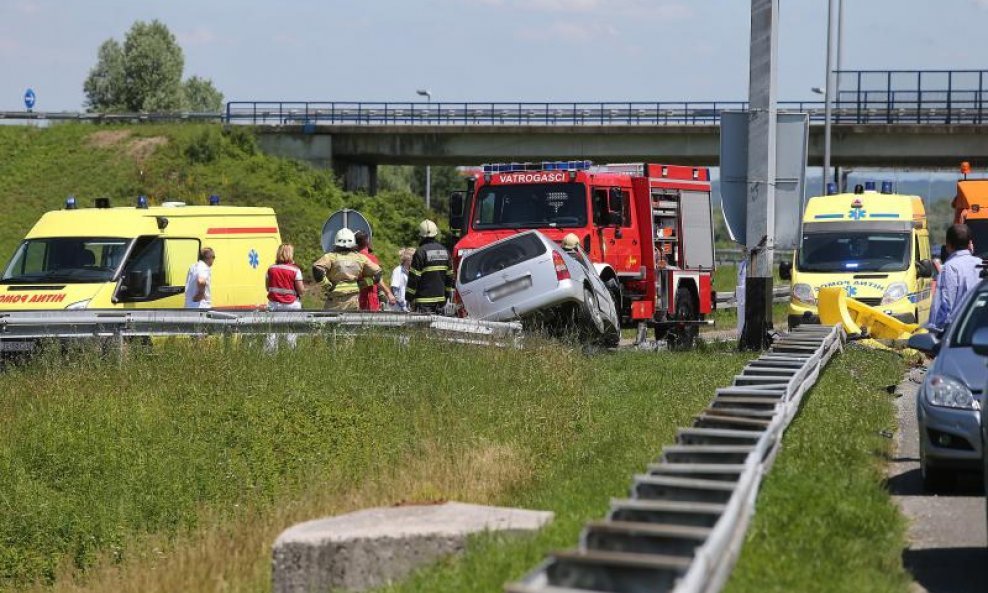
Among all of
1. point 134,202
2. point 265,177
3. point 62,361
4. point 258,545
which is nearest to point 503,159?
point 265,177

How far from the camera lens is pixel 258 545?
10875 millimetres

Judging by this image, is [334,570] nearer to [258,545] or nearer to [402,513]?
[402,513]

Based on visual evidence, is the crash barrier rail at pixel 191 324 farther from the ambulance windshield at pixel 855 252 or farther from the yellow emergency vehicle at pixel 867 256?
the ambulance windshield at pixel 855 252

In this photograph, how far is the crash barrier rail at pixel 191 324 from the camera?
17516 mm

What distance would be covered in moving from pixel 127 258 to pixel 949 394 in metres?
12.3

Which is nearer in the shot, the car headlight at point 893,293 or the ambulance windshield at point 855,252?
the car headlight at point 893,293

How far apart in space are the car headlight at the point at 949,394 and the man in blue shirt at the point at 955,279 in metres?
4.39

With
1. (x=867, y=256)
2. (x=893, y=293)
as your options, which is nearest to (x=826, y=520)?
(x=893, y=293)

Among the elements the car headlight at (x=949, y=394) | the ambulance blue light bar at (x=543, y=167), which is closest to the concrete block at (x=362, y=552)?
the car headlight at (x=949, y=394)

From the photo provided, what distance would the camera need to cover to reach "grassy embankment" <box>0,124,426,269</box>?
54.2 m

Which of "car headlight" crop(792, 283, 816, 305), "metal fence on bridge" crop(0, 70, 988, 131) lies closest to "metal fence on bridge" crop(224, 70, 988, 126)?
"metal fence on bridge" crop(0, 70, 988, 131)

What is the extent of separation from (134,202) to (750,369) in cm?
4342

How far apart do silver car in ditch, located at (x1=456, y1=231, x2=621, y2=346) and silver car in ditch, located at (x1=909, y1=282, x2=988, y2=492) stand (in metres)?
9.15

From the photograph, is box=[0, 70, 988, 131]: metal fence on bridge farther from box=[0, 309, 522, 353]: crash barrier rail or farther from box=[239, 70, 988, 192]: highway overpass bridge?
box=[0, 309, 522, 353]: crash barrier rail
